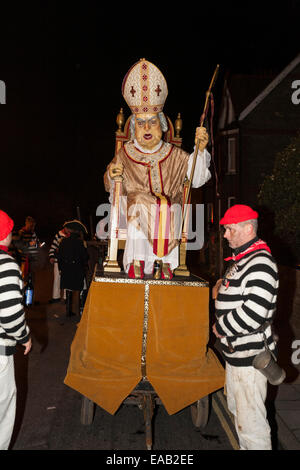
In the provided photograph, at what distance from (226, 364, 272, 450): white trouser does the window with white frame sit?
1962 centimetres

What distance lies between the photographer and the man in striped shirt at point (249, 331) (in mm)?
2742

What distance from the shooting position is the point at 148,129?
4.15 meters

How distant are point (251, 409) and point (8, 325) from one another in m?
1.87

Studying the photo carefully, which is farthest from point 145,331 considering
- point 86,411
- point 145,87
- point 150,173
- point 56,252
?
point 56,252

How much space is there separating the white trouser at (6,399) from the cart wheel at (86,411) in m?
0.98

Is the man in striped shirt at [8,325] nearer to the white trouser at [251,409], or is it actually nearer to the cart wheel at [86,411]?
the cart wheel at [86,411]

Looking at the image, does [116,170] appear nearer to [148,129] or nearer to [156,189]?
[156,189]

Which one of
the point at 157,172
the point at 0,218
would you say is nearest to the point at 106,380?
the point at 0,218

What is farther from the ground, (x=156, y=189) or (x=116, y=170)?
(x=116, y=170)

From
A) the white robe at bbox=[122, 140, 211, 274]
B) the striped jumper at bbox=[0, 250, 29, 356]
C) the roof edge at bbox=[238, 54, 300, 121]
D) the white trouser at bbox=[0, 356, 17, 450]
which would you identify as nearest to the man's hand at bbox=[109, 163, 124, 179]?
the white robe at bbox=[122, 140, 211, 274]

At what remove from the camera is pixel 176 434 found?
365cm

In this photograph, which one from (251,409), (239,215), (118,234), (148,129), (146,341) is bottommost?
(251,409)

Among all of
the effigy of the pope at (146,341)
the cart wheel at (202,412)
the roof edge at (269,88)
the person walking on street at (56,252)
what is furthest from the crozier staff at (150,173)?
the roof edge at (269,88)
